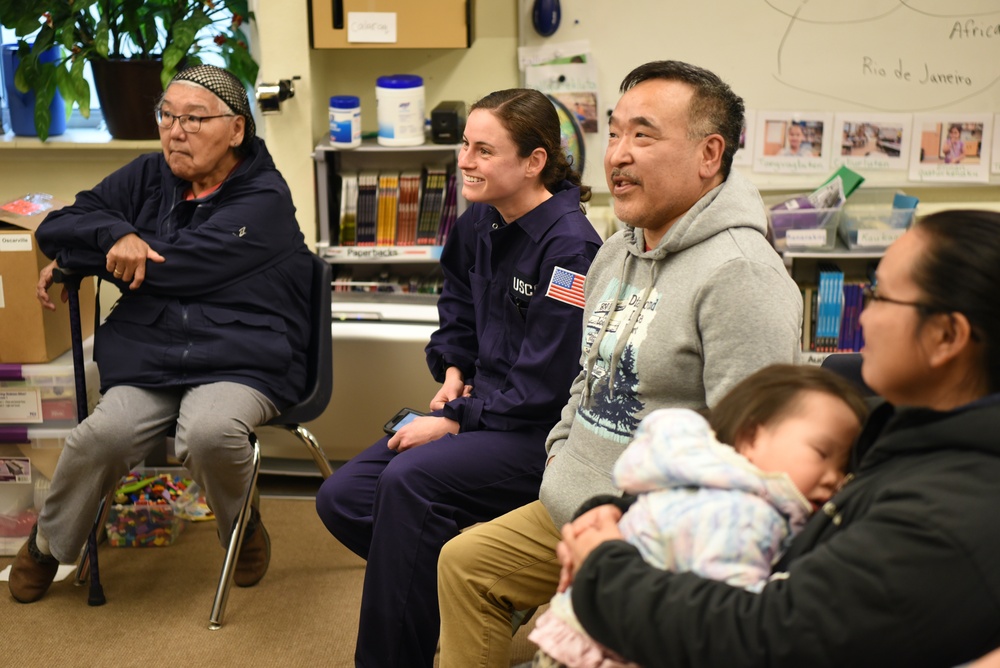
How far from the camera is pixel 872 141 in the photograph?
3656 mm

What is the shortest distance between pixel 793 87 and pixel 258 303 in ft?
6.72

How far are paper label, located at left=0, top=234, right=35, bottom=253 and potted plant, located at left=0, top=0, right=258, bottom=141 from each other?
0.78 metres

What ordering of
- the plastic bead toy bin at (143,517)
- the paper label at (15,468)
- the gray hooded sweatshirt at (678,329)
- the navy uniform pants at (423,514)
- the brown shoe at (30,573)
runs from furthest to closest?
the plastic bead toy bin at (143,517) < the paper label at (15,468) < the brown shoe at (30,573) < the navy uniform pants at (423,514) < the gray hooded sweatshirt at (678,329)

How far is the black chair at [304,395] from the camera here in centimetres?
258

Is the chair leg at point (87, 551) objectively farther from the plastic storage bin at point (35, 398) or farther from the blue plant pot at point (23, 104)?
the blue plant pot at point (23, 104)

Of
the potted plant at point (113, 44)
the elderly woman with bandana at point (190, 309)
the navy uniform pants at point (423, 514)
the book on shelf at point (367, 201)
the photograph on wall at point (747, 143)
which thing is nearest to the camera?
the navy uniform pants at point (423, 514)


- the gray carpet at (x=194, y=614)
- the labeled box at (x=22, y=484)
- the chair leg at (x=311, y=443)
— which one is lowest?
the gray carpet at (x=194, y=614)

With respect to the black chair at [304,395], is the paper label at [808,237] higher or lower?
higher

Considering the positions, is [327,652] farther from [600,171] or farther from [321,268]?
[600,171]

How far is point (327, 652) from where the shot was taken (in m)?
2.45

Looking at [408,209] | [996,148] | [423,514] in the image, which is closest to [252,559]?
[423,514]

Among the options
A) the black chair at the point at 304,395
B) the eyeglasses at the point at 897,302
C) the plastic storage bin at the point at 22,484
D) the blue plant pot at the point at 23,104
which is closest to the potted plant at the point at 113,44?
the blue plant pot at the point at 23,104

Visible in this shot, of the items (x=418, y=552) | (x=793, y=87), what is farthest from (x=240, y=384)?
(x=793, y=87)

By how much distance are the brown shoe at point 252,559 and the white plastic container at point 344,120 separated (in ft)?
3.92
